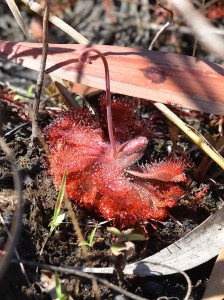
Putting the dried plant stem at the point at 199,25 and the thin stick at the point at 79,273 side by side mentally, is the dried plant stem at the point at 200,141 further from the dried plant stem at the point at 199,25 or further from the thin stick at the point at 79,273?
the dried plant stem at the point at 199,25

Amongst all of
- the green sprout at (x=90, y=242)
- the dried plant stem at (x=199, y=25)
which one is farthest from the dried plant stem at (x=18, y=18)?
the dried plant stem at (x=199, y=25)

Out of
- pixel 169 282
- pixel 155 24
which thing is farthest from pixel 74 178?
pixel 155 24

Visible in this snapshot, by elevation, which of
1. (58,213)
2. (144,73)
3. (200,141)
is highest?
(144,73)

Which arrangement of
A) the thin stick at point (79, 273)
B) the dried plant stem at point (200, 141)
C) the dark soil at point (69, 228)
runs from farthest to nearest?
the dried plant stem at point (200, 141) → the dark soil at point (69, 228) → the thin stick at point (79, 273)

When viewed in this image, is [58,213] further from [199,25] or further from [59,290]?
[199,25]

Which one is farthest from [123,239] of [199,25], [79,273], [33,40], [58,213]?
[33,40]

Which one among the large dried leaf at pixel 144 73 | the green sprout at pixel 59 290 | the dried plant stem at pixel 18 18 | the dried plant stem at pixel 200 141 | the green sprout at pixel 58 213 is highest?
the dried plant stem at pixel 18 18

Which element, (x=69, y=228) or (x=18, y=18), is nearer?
(x=69, y=228)

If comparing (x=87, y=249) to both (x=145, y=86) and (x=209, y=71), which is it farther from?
(x=209, y=71)
